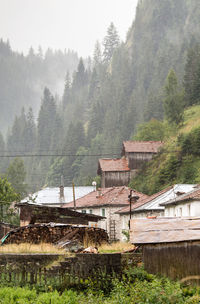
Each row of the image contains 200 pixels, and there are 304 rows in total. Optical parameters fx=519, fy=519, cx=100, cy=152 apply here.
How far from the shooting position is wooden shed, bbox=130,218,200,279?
59.0ft

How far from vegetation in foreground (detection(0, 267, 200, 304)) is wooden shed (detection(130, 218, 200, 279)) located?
1.59 feet

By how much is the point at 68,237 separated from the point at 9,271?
5649 millimetres

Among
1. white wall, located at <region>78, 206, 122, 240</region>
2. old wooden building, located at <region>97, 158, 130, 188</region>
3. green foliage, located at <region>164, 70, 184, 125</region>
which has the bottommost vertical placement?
white wall, located at <region>78, 206, 122, 240</region>

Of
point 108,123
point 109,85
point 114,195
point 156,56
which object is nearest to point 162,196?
point 114,195

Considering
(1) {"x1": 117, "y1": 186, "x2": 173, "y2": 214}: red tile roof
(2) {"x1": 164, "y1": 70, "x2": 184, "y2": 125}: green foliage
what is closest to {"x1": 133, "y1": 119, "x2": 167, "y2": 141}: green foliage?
(2) {"x1": 164, "y1": 70, "x2": 184, "y2": 125}: green foliage

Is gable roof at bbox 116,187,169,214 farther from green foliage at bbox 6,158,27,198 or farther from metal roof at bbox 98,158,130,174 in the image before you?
green foliage at bbox 6,158,27,198

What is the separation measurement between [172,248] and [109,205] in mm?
41821

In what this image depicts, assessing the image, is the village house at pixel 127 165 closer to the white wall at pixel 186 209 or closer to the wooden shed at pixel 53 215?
the white wall at pixel 186 209

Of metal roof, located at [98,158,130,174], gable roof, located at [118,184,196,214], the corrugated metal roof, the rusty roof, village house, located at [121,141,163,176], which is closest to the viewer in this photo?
the rusty roof

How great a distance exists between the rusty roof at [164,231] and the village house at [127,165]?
59.6m

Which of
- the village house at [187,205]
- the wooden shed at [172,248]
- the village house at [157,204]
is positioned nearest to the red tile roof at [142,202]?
the village house at [157,204]

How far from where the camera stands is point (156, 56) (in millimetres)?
161125

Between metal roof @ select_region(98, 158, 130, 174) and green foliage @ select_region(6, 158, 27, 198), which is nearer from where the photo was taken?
metal roof @ select_region(98, 158, 130, 174)

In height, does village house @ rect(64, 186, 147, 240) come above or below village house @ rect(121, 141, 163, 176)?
below
